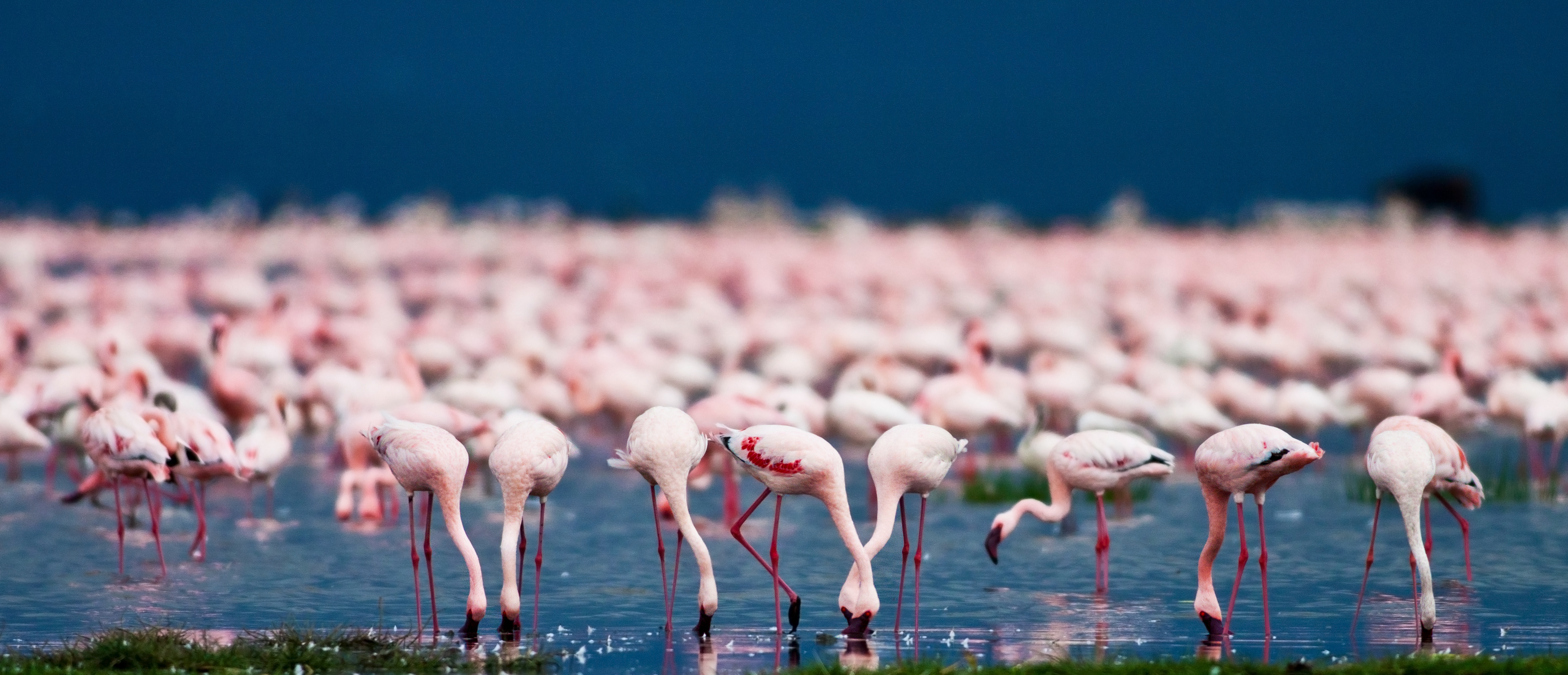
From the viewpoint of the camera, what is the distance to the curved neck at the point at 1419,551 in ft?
19.8

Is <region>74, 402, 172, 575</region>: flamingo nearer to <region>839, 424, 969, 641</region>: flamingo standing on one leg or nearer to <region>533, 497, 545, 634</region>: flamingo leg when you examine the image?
<region>533, 497, 545, 634</region>: flamingo leg

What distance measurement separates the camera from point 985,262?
2834cm

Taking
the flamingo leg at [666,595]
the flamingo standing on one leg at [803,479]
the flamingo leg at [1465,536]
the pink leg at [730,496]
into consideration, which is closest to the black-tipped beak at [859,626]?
the flamingo standing on one leg at [803,479]

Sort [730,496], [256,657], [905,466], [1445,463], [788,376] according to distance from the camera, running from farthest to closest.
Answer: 1. [788,376]
2. [730,496]
3. [1445,463]
4. [905,466]
5. [256,657]

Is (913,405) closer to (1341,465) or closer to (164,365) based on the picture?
(1341,465)

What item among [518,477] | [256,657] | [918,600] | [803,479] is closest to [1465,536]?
[918,600]

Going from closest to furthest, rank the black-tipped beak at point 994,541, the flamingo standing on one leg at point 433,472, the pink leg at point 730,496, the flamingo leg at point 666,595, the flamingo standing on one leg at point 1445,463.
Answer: the flamingo standing on one leg at point 433,472
the flamingo leg at point 666,595
the flamingo standing on one leg at point 1445,463
the black-tipped beak at point 994,541
the pink leg at point 730,496

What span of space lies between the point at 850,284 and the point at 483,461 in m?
13.4

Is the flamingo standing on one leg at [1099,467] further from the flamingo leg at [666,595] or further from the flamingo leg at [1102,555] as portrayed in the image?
the flamingo leg at [666,595]

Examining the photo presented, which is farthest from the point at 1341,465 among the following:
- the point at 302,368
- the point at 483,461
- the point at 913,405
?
the point at 302,368

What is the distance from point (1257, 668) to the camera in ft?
17.9

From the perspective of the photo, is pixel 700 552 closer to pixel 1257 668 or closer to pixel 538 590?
pixel 538 590

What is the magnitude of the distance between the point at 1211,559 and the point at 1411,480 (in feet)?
2.43

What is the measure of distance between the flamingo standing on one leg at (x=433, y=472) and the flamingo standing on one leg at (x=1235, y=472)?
257 cm
